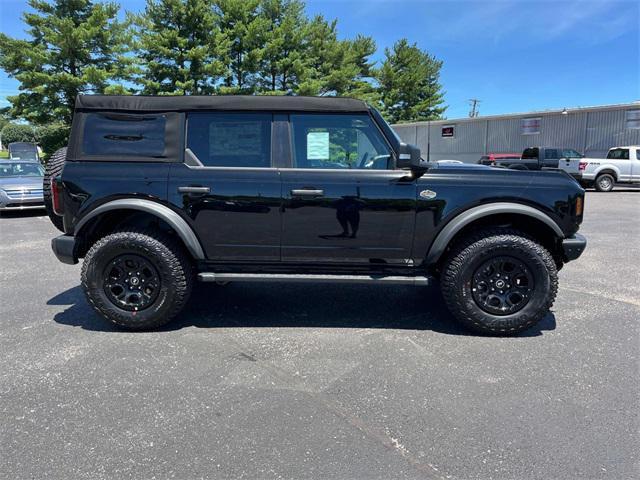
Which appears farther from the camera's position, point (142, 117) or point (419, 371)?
point (142, 117)

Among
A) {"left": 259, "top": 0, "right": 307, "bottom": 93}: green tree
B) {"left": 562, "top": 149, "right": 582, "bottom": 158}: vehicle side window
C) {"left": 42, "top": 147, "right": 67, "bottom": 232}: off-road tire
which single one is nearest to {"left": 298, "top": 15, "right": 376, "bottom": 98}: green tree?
{"left": 259, "top": 0, "right": 307, "bottom": 93}: green tree

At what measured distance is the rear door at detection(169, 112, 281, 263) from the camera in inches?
143

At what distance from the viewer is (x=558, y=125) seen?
26.1 m

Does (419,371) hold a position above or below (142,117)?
below

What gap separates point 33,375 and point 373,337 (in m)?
2.50

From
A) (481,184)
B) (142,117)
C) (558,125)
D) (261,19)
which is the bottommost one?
(481,184)

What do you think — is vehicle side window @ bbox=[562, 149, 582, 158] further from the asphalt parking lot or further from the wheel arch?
the asphalt parking lot

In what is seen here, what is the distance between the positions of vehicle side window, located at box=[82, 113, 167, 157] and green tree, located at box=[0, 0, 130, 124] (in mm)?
23908

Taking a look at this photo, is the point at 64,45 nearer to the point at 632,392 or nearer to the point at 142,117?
the point at 142,117

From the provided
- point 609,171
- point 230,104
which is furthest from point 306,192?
point 609,171

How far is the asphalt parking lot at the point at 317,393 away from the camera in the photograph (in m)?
2.19

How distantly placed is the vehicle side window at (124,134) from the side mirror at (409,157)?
1.99 metres

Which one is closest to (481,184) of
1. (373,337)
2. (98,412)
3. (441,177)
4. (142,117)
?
(441,177)

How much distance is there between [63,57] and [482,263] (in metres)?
29.4
